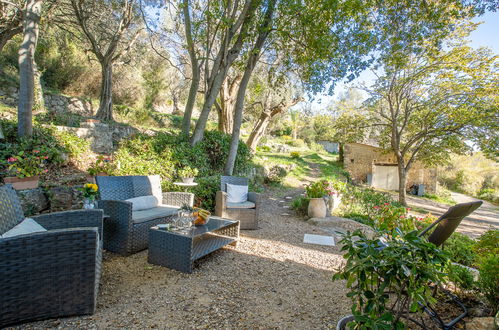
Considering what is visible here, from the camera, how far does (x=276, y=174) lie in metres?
11.6

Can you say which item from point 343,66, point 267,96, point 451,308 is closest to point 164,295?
point 451,308

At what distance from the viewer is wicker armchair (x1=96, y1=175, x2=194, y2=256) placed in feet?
11.0

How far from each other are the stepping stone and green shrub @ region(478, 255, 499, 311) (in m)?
2.42

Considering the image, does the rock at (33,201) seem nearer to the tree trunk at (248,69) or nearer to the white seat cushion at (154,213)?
the white seat cushion at (154,213)

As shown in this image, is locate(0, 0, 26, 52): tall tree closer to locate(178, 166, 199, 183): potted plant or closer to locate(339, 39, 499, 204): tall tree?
locate(178, 166, 199, 183): potted plant

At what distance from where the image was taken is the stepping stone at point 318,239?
4.52 m

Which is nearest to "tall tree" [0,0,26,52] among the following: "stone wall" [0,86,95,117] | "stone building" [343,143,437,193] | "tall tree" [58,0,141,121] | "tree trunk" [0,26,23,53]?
"tree trunk" [0,26,23,53]

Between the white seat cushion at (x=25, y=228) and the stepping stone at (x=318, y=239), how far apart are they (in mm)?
3662

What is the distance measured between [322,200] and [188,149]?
3.61m

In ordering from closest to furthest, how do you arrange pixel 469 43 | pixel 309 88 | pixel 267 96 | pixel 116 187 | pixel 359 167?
pixel 116 187 → pixel 309 88 → pixel 469 43 → pixel 267 96 → pixel 359 167

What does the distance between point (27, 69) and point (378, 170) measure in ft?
58.7

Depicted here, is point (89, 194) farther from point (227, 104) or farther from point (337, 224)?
point (227, 104)

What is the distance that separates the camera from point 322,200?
6176 mm

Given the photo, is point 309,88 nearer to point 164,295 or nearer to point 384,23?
point 384,23
